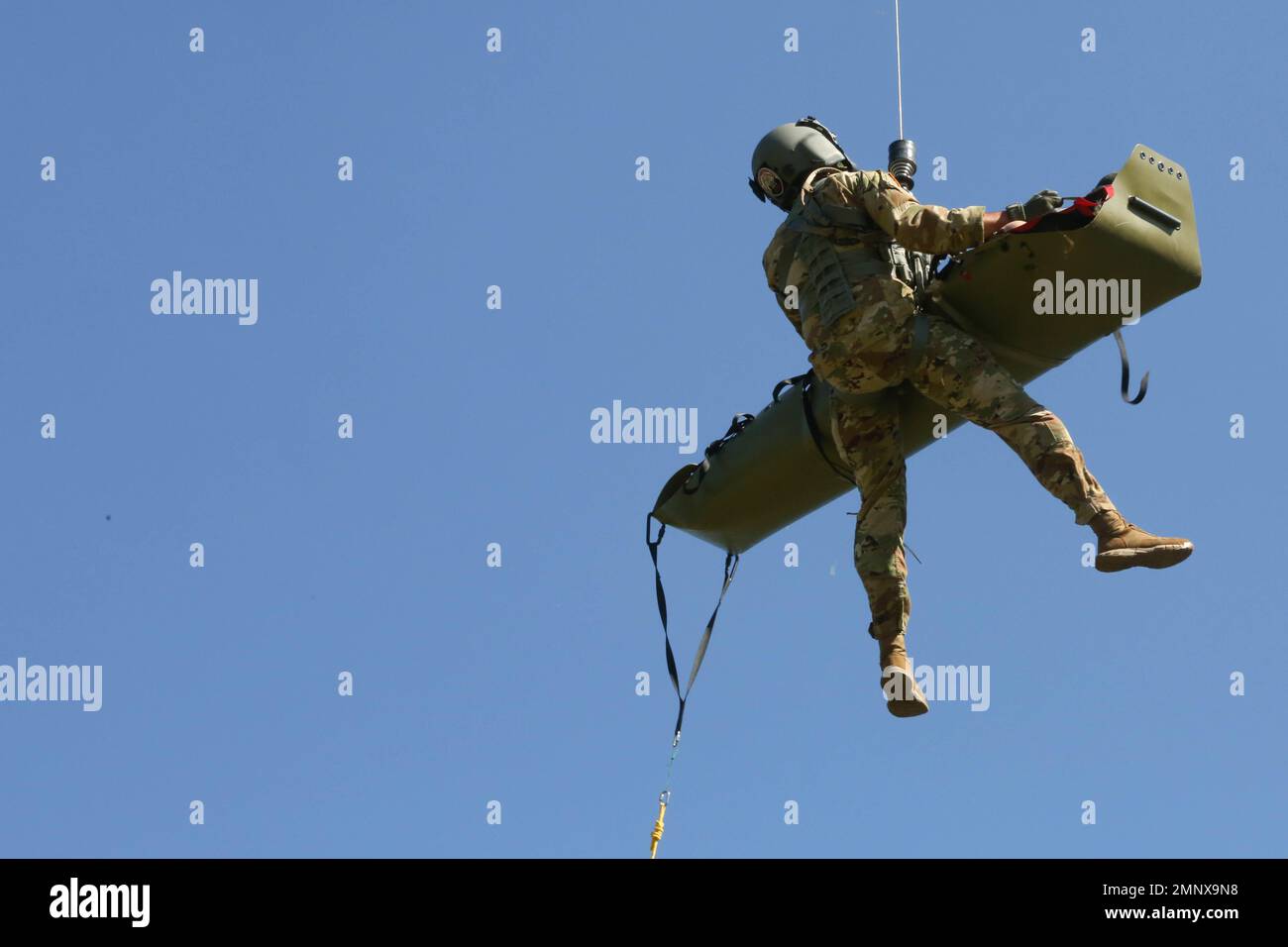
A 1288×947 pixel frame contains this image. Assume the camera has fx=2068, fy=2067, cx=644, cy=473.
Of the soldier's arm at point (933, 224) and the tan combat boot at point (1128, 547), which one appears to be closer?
the tan combat boot at point (1128, 547)

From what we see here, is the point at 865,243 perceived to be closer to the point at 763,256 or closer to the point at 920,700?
the point at 763,256

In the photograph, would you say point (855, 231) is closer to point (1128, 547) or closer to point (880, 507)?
point (880, 507)

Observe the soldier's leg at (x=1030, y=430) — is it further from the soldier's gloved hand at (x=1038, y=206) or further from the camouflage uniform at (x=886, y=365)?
the soldier's gloved hand at (x=1038, y=206)

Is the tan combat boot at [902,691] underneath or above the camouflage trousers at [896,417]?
underneath

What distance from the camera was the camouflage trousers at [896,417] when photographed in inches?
460

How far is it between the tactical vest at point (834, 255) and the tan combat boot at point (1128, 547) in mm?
2038

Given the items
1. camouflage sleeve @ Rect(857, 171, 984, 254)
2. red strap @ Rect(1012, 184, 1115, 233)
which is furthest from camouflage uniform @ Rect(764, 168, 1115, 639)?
red strap @ Rect(1012, 184, 1115, 233)

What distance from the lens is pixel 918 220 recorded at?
11.8 meters

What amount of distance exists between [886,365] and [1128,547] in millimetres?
2017

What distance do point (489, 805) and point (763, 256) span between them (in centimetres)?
591

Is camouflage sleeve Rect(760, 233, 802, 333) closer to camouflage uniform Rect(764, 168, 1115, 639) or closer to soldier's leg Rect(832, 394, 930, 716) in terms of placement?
camouflage uniform Rect(764, 168, 1115, 639)

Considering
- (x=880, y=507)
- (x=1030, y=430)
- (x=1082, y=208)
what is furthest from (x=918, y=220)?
(x=880, y=507)

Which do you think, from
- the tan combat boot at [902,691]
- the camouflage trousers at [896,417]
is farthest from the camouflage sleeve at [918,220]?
the tan combat boot at [902,691]

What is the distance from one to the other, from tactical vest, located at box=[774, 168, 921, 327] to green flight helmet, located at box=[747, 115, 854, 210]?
14cm
